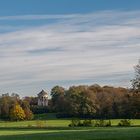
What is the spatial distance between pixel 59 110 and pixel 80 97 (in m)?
9.91

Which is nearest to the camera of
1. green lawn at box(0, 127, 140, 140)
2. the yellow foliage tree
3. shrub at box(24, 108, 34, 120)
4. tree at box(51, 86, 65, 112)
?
green lawn at box(0, 127, 140, 140)

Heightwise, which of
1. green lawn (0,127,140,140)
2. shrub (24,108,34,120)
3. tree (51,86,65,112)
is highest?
tree (51,86,65,112)

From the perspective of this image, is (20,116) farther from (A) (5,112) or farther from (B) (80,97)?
(B) (80,97)

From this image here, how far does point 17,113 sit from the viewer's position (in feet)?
546

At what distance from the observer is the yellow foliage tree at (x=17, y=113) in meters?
166

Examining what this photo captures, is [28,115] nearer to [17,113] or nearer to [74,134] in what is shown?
[17,113]

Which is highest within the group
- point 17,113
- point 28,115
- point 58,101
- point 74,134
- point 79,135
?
point 58,101

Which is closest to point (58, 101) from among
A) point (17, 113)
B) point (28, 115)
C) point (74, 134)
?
point (28, 115)

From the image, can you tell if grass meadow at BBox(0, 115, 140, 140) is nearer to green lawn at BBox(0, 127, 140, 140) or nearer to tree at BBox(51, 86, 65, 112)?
green lawn at BBox(0, 127, 140, 140)

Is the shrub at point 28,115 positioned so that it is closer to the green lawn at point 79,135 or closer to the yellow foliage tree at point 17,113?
the yellow foliage tree at point 17,113

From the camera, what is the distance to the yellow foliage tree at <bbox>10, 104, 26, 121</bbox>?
545 ft

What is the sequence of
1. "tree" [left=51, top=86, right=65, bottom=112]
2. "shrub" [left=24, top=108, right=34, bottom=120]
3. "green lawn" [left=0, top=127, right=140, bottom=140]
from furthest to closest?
"shrub" [left=24, top=108, right=34, bottom=120] < "tree" [left=51, top=86, right=65, bottom=112] < "green lawn" [left=0, top=127, right=140, bottom=140]

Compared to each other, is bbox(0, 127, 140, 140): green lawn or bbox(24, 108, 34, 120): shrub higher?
bbox(24, 108, 34, 120): shrub

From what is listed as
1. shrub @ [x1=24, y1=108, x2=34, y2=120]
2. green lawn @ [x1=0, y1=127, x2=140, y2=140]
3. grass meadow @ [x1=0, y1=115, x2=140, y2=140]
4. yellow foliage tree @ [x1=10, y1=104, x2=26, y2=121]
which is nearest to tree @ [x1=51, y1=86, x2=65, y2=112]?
shrub @ [x1=24, y1=108, x2=34, y2=120]
